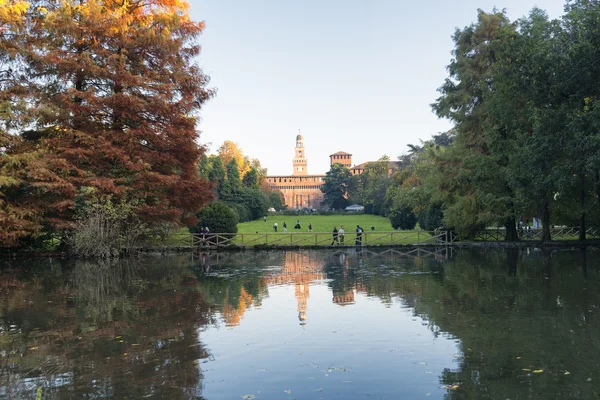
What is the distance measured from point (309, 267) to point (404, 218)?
924 inches

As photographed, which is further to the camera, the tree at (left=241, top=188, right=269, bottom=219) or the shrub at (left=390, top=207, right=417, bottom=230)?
the tree at (left=241, top=188, right=269, bottom=219)

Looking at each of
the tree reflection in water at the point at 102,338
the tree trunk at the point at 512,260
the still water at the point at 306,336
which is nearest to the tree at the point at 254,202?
the tree trunk at the point at 512,260

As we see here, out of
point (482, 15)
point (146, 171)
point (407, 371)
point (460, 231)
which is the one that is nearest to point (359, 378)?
point (407, 371)

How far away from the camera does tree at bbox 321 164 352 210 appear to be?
10650 centimetres

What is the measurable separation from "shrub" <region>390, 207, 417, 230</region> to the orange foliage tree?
21466mm

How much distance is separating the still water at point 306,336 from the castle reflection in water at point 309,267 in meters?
0.13

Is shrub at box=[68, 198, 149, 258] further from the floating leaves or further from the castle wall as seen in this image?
the castle wall

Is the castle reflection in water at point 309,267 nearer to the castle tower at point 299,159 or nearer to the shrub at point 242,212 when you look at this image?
the shrub at point 242,212

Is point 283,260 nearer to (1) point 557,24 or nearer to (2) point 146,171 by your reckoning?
(2) point 146,171

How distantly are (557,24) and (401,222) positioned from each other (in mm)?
22889

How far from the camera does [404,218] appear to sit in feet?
135

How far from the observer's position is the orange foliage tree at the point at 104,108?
72.6 feet

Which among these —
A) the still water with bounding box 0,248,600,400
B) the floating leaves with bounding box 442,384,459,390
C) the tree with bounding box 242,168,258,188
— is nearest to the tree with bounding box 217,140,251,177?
the tree with bounding box 242,168,258,188

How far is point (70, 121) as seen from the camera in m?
23.4
